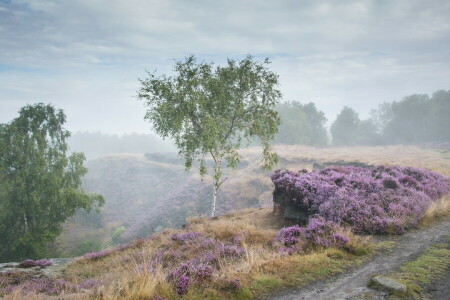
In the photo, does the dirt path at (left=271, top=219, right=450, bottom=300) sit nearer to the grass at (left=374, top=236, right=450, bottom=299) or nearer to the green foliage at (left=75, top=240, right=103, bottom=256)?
the grass at (left=374, top=236, right=450, bottom=299)

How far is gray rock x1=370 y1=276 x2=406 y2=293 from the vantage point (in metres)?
6.55

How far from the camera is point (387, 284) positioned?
22.3ft

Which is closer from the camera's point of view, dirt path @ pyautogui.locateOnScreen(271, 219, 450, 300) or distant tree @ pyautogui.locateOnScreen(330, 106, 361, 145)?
dirt path @ pyautogui.locateOnScreen(271, 219, 450, 300)

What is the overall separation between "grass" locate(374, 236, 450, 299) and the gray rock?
0.14m

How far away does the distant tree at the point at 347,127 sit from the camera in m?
106

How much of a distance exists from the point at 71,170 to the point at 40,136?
496 centimetres

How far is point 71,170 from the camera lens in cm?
3253

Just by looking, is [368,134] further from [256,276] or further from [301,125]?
[256,276]

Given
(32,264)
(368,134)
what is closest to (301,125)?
(368,134)

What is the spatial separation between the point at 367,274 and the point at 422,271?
1.43 metres

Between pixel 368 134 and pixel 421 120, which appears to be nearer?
pixel 421 120

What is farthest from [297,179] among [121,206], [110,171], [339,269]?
[110,171]

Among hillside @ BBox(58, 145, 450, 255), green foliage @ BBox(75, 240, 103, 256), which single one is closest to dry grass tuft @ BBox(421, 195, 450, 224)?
hillside @ BBox(58, 145, 450, 255)

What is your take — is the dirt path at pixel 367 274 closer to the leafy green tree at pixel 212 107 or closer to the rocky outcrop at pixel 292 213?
the rocky outcrop at pixel 292 213
